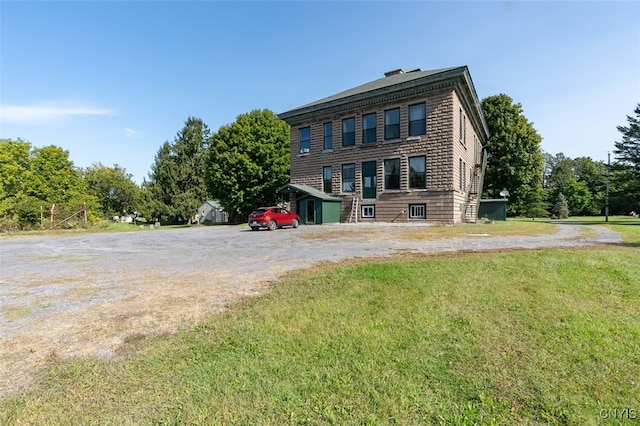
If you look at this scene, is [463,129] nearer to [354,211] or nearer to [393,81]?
[393,81]

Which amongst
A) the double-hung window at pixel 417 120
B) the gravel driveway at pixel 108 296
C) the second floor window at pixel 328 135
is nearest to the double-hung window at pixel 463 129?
the double-hung window at pixel 417 120

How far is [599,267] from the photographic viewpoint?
575 centimetres

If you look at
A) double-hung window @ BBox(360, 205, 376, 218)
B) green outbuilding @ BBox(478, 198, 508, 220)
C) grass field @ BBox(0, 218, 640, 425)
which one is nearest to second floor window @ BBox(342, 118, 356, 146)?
double-hung window @ BBox(360, 205, 376, 218)

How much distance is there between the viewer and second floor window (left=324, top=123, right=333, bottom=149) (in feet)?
80.9

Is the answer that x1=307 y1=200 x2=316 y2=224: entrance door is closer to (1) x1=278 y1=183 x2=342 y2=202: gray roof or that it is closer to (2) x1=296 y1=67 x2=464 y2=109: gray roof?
(1) x1=278 y1=183 x2=342 y2=202: gray roof

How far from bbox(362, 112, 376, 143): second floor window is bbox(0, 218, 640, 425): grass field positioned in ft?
62.7

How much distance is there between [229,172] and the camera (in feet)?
111

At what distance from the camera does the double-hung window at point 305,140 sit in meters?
25.9

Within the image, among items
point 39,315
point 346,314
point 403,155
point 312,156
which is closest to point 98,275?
point 39,315

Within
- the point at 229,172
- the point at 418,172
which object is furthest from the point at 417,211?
the point at 229,172

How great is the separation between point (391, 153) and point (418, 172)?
8.05 feet

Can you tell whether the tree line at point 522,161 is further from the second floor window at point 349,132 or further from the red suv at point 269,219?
the red suv at point 269,219

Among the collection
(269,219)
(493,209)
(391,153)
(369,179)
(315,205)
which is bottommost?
(269,219)

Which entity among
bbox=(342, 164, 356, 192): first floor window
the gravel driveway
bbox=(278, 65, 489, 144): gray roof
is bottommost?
the gravel driveway
